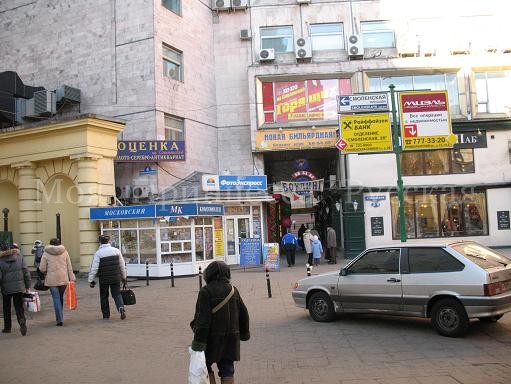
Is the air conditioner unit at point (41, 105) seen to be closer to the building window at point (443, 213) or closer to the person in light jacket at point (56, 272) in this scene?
the person in light jacket at point (56, 272)

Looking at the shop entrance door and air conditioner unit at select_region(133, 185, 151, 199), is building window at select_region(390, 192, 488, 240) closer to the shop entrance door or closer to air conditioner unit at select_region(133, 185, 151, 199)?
the shop entrance door

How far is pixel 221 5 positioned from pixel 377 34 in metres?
8.34

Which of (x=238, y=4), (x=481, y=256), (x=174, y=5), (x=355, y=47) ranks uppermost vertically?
(x=238, y=4)

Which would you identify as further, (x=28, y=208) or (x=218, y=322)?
(x=28, y=208)

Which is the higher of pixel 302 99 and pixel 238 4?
pixel 238 4

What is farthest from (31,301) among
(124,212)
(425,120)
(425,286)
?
(425,120)

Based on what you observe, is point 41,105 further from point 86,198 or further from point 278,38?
point 278,38

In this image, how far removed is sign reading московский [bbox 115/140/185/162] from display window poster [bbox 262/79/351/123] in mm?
5529

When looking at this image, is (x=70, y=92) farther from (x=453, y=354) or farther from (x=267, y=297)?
(x=453, y=354)

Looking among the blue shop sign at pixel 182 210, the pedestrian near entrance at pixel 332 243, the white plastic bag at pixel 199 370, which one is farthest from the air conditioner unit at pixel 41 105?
the white plastic bag at pixel 199 370

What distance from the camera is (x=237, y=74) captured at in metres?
27.3

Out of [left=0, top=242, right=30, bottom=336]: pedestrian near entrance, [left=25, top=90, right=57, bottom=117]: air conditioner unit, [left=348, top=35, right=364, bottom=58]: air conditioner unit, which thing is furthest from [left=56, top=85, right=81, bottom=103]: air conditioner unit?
[left=0, top=242, right=30, bottom=336]: pedestrian near entrance

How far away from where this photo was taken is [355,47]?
26.1 m

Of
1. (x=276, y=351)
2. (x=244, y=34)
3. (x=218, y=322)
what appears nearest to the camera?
(x=218, y=322)
